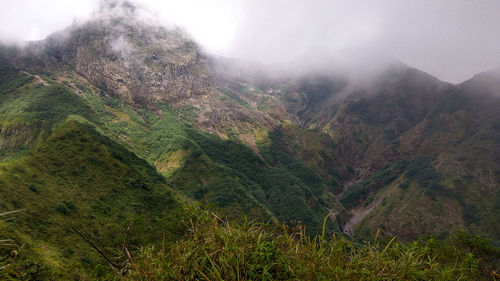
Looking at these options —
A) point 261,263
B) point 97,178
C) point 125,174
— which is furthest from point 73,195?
point 261,263

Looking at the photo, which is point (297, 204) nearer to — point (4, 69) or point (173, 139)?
point (173, 139)

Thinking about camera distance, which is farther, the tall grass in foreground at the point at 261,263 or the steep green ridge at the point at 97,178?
the steep green ridge at the point at 97,178

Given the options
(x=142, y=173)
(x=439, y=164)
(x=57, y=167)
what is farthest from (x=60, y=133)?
(x=439, y=164)

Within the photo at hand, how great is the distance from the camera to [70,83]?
148000mm

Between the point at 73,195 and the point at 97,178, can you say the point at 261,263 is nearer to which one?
A: the point at 73,195

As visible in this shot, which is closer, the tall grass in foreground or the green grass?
the tall grass in foreground

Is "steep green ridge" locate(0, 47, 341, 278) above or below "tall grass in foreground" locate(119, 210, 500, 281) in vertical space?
below

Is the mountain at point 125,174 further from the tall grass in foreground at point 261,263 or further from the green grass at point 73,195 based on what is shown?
the tall grass in foreground at point 261,263

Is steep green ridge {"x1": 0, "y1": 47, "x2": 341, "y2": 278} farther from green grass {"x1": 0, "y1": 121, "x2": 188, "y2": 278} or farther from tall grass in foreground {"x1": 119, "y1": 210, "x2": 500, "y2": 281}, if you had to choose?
tall grass in foreground {"x1": 119, "y1": 210, "x2": 500, "y2": 281}

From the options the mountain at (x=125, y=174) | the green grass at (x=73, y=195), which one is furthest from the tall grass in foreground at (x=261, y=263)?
the green grass at (x=73, y=195)

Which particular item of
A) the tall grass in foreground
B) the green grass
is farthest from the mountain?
the tall grass in foreground

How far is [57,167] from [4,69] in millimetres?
101989

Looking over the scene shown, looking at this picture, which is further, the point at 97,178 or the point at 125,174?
the point at 125,174

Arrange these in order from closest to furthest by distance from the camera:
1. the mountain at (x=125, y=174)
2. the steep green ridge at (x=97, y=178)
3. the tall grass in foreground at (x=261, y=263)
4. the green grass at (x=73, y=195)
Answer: the tall grass in foreground at (x=261, y=263) → the steep green ridge at (x=97, y=178) → the green grass at (x=73, y=195) → the mountain at (x=125, y=174)
